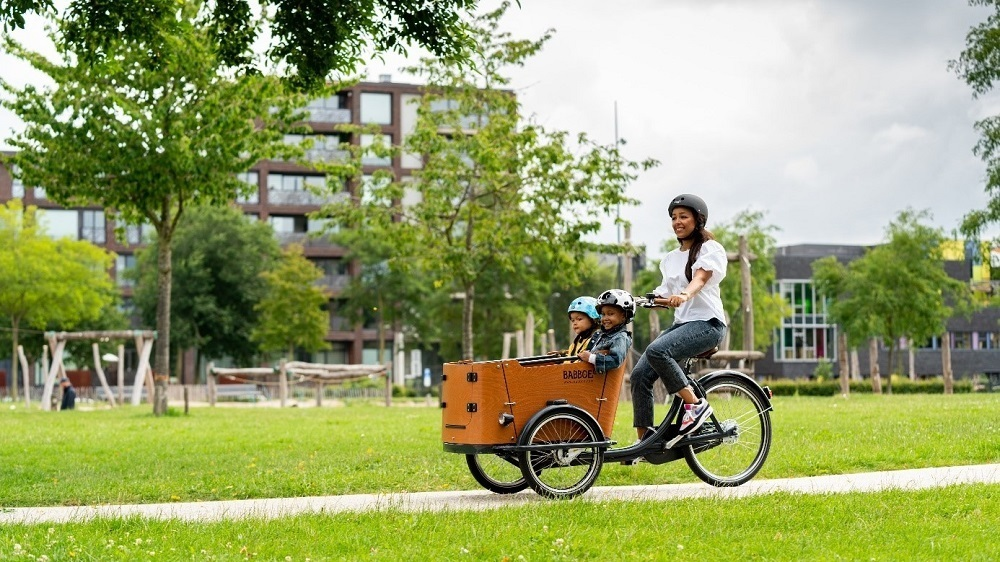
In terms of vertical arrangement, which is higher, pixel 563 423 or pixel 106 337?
pixel 106 337

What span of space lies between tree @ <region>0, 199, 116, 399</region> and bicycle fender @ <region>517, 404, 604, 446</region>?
43858 millimetres

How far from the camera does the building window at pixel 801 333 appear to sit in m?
81.2

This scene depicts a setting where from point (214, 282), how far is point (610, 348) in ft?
186

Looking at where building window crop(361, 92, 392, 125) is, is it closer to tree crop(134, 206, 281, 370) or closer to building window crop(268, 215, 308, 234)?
building window crop(268, 215, 308, 234)

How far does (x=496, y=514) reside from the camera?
25.1 feet

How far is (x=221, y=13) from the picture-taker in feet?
43.7

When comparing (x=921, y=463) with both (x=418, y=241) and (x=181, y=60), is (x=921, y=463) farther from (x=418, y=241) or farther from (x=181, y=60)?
(x=418, y=241)

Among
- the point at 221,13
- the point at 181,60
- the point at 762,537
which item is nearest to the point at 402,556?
the point at 762,537

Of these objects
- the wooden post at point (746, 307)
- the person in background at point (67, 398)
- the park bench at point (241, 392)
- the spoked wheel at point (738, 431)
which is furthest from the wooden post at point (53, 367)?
the spoked wheel at point (738, 431)

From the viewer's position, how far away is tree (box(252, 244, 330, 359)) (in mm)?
59000

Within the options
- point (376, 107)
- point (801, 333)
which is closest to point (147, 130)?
point (376, 107)

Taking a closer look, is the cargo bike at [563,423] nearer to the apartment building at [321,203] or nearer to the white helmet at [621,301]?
the white helmet at [621,301]

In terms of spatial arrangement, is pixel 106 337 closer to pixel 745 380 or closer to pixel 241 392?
pixel 241 392

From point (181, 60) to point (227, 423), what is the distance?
7154 millimetres
